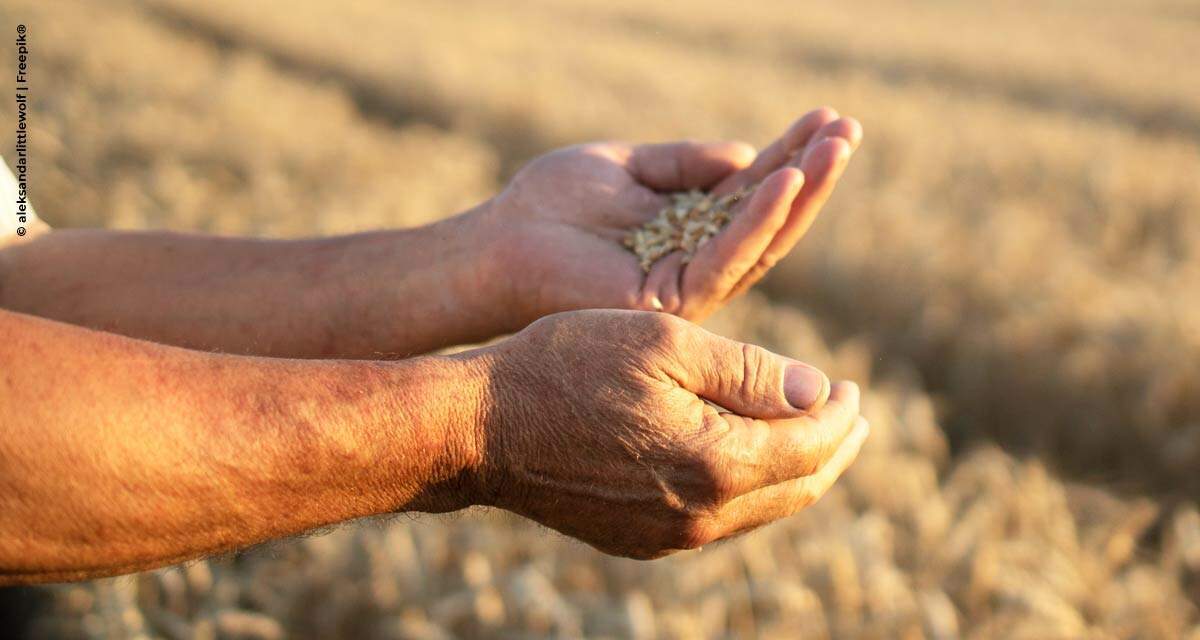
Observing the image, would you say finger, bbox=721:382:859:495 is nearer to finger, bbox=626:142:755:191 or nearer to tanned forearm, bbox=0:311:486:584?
tanned forearm, bbox=0:311:486:584

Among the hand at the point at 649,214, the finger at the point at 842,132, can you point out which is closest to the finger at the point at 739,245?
the hand at the point at 649,214

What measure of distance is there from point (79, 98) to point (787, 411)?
612cm

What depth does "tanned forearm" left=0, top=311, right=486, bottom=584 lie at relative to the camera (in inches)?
43.8

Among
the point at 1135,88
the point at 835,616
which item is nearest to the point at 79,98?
the point at 835,616

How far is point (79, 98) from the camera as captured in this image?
6219 mm

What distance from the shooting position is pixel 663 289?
1893 mm

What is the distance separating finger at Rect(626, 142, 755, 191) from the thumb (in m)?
0.78

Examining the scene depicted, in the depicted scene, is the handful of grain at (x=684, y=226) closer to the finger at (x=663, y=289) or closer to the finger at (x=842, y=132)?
the finger at (x=663, y=289)

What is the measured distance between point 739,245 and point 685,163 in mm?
513

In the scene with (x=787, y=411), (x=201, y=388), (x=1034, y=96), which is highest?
(x=201, y=388)

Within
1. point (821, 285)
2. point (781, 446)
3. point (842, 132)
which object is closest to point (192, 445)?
point (781, 446)

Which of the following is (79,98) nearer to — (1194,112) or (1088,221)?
(1088,221)

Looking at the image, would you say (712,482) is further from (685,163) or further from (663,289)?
(685,163)

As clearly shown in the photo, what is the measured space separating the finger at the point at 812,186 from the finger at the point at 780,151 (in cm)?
16
